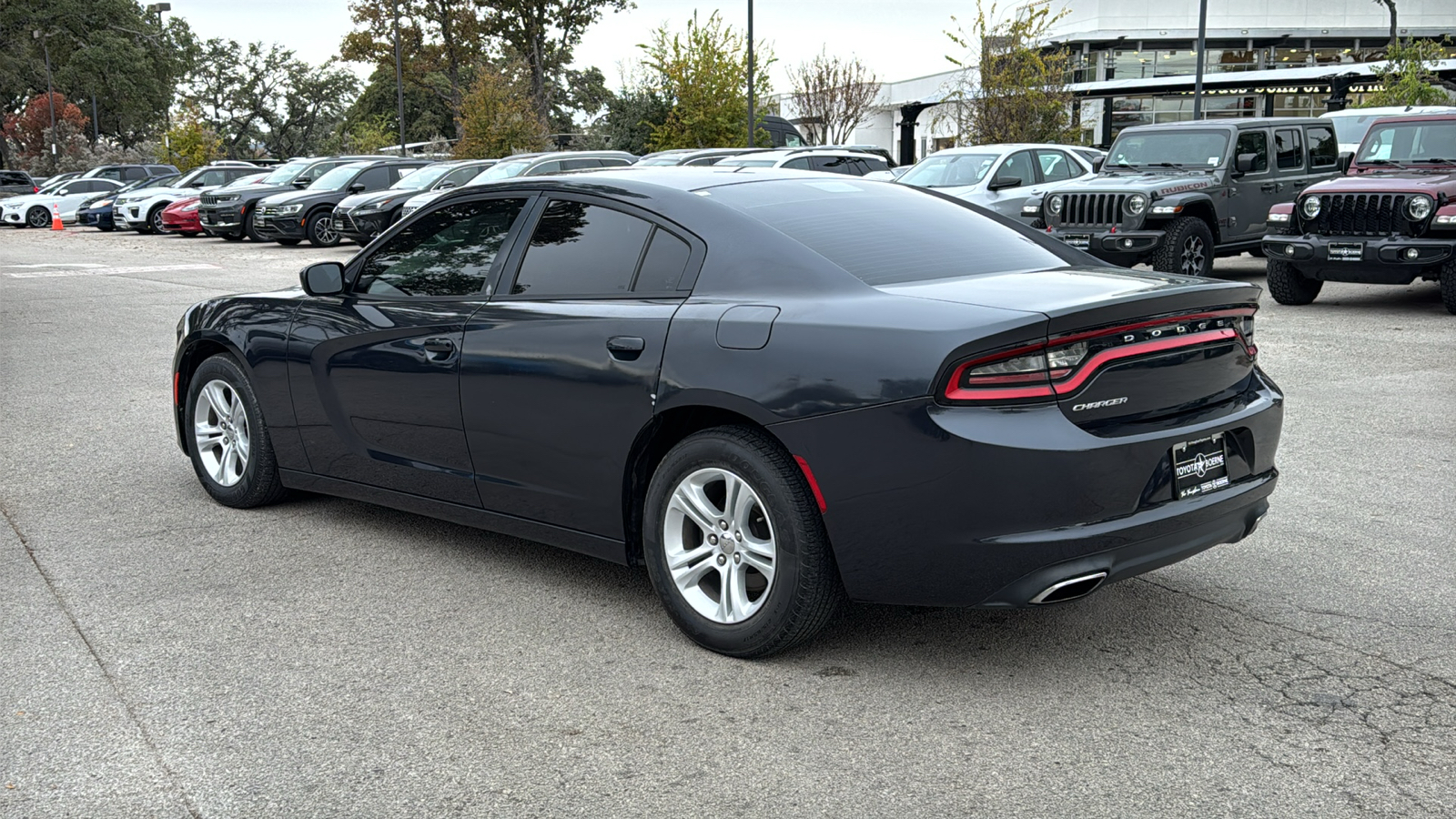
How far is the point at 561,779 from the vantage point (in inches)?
132

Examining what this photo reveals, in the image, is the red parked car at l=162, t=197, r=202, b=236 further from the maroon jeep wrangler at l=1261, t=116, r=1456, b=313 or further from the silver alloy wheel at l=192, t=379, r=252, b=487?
the silver alloy wheel at l=192, t=379, r=252, b=487

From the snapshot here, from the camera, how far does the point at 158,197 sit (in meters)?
34.6

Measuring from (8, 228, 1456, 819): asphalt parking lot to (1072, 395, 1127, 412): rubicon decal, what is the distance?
81 centimetres

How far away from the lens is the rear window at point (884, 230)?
438cm

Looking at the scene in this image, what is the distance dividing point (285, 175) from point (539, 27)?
31.9 meters

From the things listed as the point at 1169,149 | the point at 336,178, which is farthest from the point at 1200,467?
the point at 336,178

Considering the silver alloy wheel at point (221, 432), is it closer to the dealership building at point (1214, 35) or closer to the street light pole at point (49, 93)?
the dealership building at point (1214, 35)

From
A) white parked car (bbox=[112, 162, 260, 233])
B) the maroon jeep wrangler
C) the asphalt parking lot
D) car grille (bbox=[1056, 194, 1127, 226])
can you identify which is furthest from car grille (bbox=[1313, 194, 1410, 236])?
white parked car (bbox=[112, 162, 260, 233])

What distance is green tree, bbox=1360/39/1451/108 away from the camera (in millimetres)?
28922

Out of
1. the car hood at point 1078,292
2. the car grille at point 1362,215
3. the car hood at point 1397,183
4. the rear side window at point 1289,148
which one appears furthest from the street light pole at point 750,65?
the car hood at point 1078,292

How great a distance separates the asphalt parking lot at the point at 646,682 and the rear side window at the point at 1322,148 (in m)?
11.2

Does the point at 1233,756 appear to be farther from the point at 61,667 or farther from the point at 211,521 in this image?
the point at 211,521

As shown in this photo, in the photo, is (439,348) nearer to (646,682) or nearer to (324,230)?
(646,682)

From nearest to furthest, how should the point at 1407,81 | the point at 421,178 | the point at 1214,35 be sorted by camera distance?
1. the point at 421,178
2. the point at 1407,81
3. the point at 1214,35
